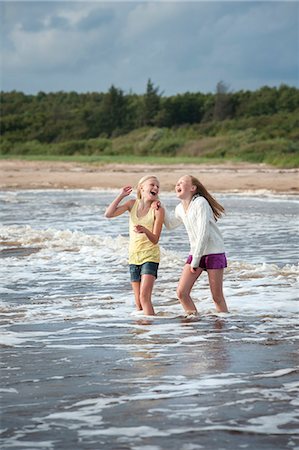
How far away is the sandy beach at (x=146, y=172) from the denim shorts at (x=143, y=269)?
866 inches

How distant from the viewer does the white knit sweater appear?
351 inches

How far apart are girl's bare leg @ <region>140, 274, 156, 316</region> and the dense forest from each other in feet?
116

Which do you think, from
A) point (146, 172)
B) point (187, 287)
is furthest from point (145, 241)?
point (146, 172)

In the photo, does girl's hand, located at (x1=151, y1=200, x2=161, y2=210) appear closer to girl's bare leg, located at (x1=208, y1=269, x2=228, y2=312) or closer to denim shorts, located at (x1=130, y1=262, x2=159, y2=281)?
denim shorts, located at (x1=130, y1=262, x2=159, y2=281)

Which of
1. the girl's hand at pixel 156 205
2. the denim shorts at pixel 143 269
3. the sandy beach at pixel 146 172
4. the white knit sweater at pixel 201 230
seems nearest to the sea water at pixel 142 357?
the denim shorts at pixel 143 269

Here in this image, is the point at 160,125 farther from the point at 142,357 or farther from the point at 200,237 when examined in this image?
the point at 142,357

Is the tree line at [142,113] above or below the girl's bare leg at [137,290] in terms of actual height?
above

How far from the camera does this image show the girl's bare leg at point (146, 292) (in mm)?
9164

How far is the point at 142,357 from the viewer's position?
7.43 meters

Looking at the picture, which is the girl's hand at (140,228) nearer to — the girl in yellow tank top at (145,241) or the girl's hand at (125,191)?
the girl in yellow tank top at (145,241)

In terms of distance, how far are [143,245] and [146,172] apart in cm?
3084

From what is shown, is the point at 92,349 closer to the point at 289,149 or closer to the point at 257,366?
the point at 257,366

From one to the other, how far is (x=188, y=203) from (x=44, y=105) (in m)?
76.1

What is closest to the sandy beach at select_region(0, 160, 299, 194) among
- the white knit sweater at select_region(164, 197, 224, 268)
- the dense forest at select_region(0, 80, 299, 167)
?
the dense forest at select_region(0, 80, 299, 167)
